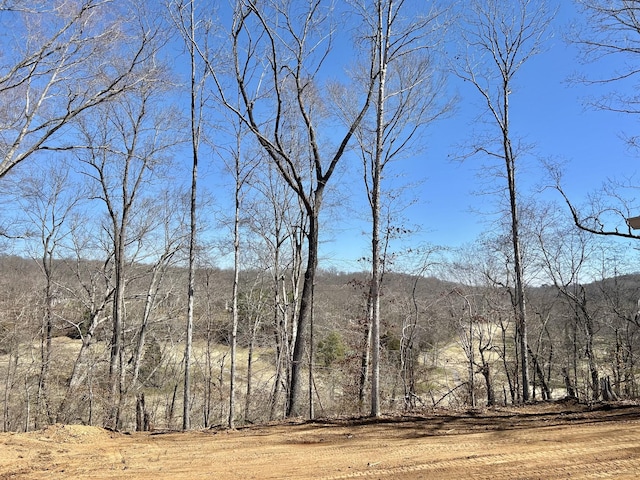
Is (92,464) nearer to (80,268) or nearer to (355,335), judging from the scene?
(355,335)

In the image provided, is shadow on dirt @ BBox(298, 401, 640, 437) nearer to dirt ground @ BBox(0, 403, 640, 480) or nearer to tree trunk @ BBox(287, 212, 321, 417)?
dirt ground @ BBox(0, 403, 640, 480)

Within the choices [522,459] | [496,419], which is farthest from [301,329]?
[522,459]

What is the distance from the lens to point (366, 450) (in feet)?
15.5

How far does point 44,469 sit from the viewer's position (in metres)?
4.14

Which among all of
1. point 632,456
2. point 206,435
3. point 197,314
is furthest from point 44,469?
point 197,314

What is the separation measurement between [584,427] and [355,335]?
11.3 meters

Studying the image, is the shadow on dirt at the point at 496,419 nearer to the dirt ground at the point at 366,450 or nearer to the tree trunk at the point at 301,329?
the dirt ground at the point at 366,450

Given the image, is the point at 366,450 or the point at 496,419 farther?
the point at 496,419

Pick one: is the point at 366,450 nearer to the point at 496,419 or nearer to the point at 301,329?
the point at 496,419

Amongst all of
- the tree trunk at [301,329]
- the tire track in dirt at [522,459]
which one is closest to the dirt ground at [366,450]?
the tire track in dirt at [522,459]

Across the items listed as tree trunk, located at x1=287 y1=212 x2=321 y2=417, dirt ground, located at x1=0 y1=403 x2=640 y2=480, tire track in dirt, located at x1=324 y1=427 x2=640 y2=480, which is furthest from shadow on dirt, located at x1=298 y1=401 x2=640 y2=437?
tree trunk, located at x1=287 y1=212 x2=321 y2=417

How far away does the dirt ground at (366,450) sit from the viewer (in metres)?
3.73

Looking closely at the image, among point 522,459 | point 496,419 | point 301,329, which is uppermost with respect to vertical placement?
point 301,329

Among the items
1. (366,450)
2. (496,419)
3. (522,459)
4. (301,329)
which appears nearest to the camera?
(522,459)
